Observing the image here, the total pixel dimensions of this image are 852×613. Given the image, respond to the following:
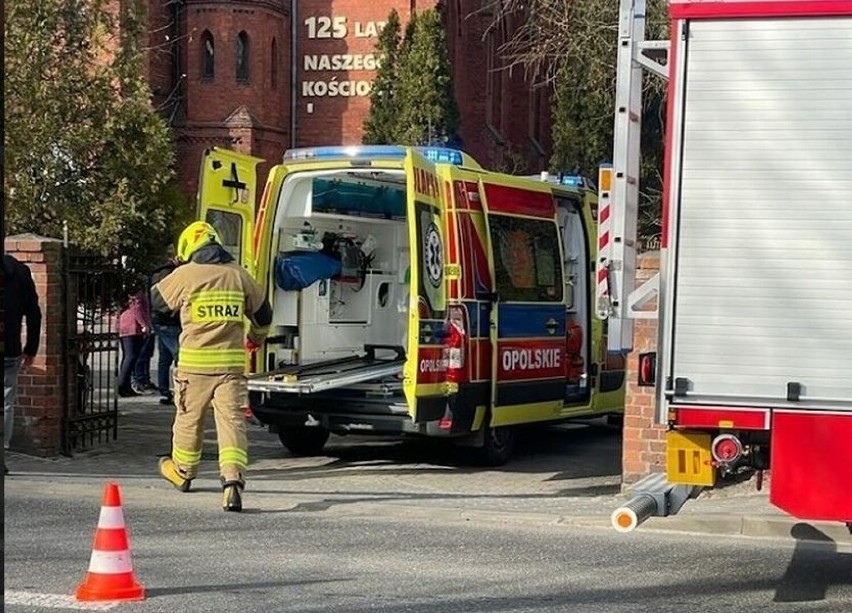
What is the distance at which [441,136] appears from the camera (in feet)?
103

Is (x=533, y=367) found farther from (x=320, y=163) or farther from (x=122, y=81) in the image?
(x=122, y=81)

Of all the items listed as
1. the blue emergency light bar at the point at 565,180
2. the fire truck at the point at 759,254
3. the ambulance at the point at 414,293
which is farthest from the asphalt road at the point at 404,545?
the blue emergency light bar at the point at 565,180

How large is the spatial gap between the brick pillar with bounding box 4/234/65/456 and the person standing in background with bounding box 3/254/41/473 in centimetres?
97

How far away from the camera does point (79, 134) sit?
42.5ft

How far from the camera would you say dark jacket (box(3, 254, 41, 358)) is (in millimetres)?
9914

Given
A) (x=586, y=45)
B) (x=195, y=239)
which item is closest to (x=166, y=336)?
(x=195, y=239)

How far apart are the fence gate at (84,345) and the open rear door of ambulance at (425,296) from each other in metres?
2.97

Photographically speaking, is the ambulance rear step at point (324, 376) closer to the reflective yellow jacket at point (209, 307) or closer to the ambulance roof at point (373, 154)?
the reflective yellow jacket at point (209, 307)

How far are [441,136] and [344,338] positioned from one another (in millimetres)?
19503

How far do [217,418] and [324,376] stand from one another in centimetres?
205

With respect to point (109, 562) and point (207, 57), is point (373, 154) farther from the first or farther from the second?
point (207, 57)

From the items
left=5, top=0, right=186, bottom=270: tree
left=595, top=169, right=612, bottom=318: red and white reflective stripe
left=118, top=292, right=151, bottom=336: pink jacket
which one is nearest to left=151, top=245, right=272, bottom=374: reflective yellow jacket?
left=595, top=169, right=612, bottom=318: red and white reflective stripe

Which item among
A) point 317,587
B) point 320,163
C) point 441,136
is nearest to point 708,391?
point 317,587

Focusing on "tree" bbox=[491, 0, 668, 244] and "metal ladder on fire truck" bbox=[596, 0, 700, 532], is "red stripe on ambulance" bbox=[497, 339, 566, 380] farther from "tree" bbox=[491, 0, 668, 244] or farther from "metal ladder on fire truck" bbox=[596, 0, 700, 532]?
"metal ladder on fire truck" bbox=[596, 0, 700, 532]
